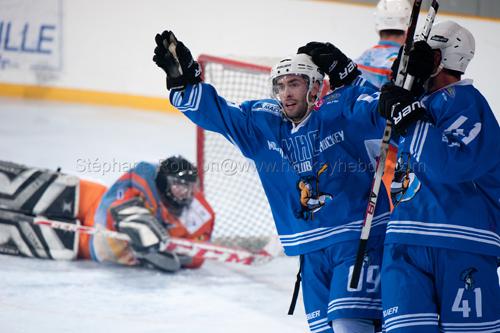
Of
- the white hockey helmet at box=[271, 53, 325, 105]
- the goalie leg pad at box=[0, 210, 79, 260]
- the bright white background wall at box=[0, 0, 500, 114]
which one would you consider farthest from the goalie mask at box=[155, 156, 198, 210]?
the bright white background wall at box=[0, 0, 500, 114]

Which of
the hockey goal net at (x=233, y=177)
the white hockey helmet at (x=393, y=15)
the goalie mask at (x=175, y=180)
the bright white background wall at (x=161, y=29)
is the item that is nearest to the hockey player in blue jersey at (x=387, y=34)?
the white hockey helmet at (x=393, y=15)

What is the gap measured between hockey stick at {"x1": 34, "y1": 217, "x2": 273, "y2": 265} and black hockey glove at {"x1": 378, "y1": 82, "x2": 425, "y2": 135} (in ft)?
8.35

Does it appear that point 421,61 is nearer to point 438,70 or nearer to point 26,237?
point 438,70

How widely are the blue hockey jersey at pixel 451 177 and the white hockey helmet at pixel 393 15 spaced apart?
84.6 inches

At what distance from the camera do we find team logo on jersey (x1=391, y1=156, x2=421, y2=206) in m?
2.57

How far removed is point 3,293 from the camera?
14.1 feet

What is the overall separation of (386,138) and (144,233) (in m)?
2.33

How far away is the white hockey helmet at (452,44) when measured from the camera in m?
2.52

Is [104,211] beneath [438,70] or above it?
beneath

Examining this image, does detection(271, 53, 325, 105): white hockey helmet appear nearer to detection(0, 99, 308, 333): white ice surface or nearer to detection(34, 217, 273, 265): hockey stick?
detection(0, 99, 308, 333): white ice surface

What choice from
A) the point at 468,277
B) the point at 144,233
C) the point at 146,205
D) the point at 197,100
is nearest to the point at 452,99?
the point at 468,277

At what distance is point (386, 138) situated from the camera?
2588 millimetres

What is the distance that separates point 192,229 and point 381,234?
2.27 metres

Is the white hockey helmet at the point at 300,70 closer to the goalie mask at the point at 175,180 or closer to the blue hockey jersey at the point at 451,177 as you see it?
the blue hockey jersey at the point at 451,177
